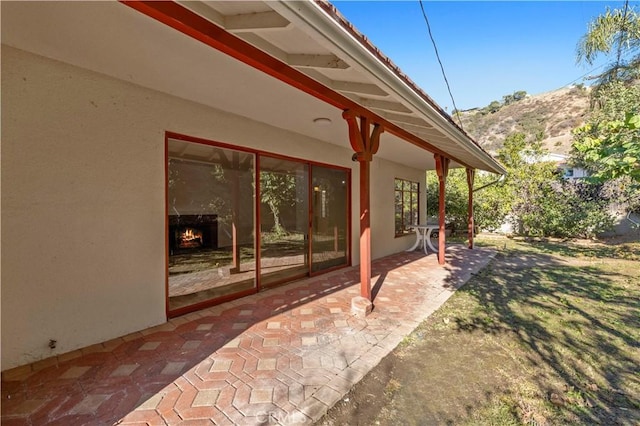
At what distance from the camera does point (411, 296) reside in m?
4.37

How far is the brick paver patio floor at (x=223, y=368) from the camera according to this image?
192 cm

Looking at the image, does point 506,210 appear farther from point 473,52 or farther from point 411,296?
point 411,296

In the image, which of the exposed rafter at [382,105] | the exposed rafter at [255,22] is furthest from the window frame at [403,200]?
the exposed rafter at [255,22]

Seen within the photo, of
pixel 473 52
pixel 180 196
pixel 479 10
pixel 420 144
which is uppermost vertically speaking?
pixel 479 10

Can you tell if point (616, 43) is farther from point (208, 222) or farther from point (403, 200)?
point (208, 222)

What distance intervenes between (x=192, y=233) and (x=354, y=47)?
11.4ft

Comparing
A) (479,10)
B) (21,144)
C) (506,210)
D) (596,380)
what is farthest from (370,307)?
(506,210)

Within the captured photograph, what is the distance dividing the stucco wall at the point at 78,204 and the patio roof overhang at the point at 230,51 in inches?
10.9

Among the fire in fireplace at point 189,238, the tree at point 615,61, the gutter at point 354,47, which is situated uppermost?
the tree at point 615,61

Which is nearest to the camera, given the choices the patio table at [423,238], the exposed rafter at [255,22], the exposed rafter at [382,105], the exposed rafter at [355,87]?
the exposed rafter at [255,22]

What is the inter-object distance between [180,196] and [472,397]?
3.92 metres

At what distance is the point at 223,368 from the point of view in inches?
96.0

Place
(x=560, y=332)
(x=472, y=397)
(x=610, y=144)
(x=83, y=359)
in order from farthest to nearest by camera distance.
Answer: (x=610, y=144) < (x=560, y=332) < (x=83, y=359) < (x=472, y=397)

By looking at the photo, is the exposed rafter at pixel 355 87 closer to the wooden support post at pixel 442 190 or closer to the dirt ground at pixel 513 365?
the dirt ground at pixel 513 365
